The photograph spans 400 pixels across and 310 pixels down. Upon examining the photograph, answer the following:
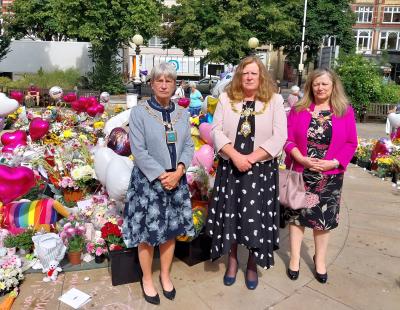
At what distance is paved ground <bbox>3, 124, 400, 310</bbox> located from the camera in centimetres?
311

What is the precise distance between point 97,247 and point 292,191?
184 cm

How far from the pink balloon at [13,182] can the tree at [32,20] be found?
98.7 ft

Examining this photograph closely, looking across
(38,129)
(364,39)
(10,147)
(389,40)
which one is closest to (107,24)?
(38,129)

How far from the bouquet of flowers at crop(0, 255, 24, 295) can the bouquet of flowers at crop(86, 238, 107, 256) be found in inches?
23.7

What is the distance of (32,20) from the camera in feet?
111

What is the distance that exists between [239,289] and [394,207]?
3247 millimetres

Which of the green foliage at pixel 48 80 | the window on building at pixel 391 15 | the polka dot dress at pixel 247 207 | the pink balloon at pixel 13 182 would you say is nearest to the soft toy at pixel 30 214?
the pink balloon at pixel 13 182

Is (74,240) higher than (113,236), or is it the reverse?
(113,236)

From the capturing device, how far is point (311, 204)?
10.6 ft

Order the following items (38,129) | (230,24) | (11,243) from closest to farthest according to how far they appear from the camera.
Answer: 1. (11,243)
2. (38,129)
3. (230,24)

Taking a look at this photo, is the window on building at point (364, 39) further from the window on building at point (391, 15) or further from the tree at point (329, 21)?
the tree at point (329, 21)

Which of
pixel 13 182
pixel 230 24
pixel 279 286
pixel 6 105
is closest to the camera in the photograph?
pixel 279 286

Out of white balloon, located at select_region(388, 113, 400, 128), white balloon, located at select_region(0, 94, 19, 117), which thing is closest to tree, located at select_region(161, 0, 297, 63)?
white balloon, located at select_region(388, 113, 400, 128)

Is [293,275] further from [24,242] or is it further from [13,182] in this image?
[13,182]
